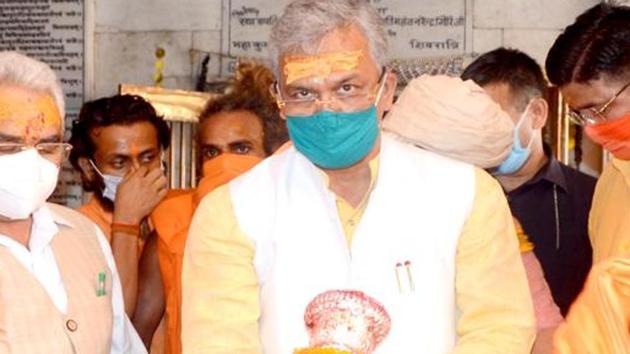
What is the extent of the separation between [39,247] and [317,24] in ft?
3.22

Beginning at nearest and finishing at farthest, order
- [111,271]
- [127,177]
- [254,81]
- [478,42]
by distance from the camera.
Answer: [111,271], [127,177], [254,81], [478,42]

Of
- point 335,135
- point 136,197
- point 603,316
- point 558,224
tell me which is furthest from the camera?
point 136,197

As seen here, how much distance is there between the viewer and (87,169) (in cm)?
430

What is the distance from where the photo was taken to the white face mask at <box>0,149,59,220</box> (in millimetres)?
2914

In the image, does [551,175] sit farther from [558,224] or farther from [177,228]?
[177,228]

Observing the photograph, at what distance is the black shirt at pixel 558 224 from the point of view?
11.8 feet

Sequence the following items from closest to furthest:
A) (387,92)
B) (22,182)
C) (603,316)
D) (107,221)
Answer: (603,316) → (387,92) → (22,182) → (107,221)

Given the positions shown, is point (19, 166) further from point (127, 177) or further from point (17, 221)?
point (127, 177)

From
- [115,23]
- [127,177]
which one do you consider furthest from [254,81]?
[115,23]

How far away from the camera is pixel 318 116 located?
2.58m

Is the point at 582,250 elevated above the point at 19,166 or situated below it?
below

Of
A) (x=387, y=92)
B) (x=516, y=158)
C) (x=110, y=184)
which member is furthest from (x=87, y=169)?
(x=387, y=92)

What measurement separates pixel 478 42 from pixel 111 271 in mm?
3229

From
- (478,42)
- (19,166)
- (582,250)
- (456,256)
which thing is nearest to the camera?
(456,256)
